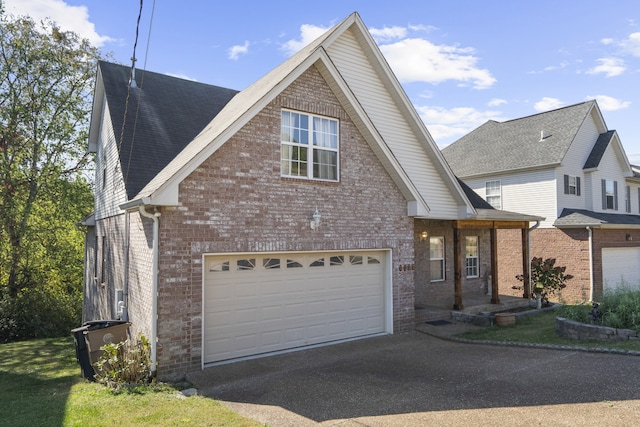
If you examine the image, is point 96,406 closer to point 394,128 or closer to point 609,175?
point 394,128

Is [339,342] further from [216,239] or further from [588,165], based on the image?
[588,165]

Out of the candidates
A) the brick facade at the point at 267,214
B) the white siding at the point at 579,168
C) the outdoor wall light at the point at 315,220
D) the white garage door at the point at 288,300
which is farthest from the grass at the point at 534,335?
the white siding at the point at 579,168

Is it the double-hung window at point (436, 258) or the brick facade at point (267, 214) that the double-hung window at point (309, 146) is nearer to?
the brick facade at point (267, 214)

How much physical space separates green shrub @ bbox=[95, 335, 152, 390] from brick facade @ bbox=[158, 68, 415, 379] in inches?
12.6

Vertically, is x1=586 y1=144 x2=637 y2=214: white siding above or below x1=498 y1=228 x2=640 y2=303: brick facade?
above

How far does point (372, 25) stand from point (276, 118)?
6474mm

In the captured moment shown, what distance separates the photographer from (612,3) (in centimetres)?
1054

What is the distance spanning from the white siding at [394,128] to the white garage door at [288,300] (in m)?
3.85

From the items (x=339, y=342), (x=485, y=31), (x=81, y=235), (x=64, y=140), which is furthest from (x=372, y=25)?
(x=81, y=235)

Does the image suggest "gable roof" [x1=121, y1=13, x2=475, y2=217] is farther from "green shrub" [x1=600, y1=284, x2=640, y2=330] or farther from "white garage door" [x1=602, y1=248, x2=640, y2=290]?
"white garage door" [x1=602, y1=248, x2=640, y2=290]

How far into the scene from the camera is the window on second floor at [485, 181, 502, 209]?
22453 mm

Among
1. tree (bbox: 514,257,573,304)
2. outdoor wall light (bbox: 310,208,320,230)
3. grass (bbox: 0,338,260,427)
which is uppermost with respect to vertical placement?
outdoor wall light (bbox: 310,208,320,230)

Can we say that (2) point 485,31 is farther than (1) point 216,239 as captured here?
Yes

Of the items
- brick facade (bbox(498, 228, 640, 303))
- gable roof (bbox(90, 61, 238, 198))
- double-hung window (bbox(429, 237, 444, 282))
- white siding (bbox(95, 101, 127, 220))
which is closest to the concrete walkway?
gable roof (bbox(90, 61, 238, 198))
